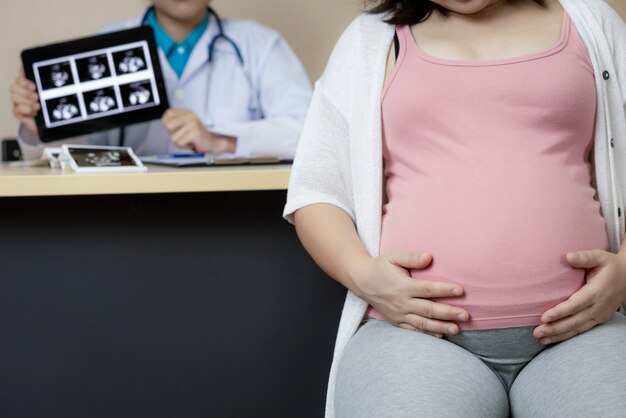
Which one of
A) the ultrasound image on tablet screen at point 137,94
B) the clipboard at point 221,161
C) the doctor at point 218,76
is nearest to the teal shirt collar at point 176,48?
the doctor at point 218,76

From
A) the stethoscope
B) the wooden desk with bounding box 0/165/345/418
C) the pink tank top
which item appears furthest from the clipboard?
the stethoscope

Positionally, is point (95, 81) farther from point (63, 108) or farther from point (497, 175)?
point (497, 175)

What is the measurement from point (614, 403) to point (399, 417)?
0.18 m

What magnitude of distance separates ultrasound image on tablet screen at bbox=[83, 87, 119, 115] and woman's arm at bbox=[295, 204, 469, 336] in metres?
0.56

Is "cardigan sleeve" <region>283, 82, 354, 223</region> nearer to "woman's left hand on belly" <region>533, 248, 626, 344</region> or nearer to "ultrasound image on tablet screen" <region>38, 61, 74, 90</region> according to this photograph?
"woman's left hand on belly" <region>533, 248, 626, 344</region>

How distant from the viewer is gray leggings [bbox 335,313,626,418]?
74cm

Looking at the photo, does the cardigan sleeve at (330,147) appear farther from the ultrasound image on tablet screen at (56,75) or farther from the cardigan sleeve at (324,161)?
the ultrasound image on tablet screen at (56,75)

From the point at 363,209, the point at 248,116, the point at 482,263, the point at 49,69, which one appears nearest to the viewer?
the point at 482,263

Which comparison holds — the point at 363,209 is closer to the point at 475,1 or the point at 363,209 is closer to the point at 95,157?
the point at 475,1

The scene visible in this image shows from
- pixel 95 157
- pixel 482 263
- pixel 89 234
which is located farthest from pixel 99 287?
pixel 482 263

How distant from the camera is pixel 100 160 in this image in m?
1.20

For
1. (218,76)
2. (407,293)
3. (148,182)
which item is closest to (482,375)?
(407,293)

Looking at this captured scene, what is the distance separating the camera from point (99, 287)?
4.01 ft

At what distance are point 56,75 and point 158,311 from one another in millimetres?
418
